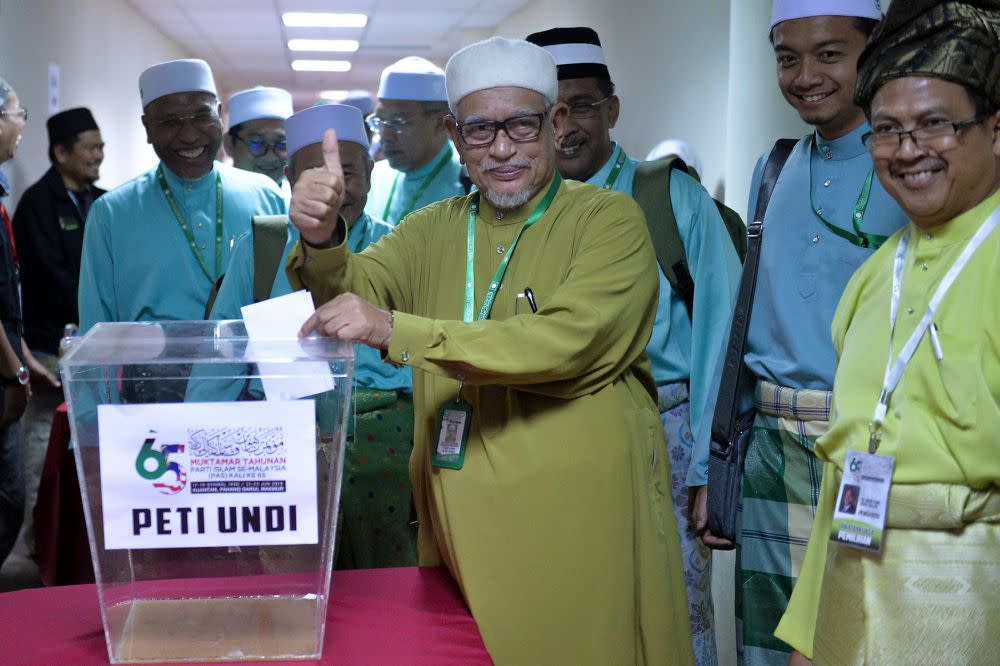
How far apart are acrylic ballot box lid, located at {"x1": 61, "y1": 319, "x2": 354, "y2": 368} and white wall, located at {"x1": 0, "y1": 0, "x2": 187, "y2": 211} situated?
5.67 meters

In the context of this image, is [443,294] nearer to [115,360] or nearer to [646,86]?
[115,360]

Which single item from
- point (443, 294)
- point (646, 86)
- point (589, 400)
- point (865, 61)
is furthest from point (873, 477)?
point (646, 86)

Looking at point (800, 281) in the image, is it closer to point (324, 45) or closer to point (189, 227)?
point (189, 227)

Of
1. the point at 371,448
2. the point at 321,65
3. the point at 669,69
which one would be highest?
the point at 321,65

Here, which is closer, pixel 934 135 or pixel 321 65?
pixel 934 135

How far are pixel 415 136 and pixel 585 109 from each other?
1.36m

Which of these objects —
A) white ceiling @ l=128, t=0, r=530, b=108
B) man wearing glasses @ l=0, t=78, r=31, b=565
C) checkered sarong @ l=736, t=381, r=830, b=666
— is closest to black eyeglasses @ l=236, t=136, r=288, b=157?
man wearing glasses @ l=0, t=78, r=31, b=565

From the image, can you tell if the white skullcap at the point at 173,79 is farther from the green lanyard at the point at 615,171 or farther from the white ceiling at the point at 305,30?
the white ceiling at the point at 305,30

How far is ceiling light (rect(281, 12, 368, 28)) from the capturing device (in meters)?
10.9

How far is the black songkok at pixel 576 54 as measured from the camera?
10.5 feet

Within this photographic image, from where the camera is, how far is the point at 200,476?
1.43m

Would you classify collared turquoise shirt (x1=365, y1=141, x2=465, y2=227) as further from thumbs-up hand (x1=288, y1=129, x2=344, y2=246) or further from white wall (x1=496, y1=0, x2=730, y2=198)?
thumbs-up hand (x1=288, y1=129, x2=344, y2=246)

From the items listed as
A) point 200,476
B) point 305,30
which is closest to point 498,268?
A: point 200,476

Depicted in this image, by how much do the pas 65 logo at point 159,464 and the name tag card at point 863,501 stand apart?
35.4 inches
